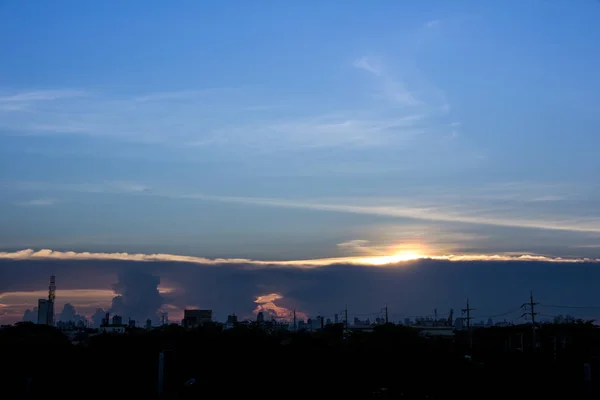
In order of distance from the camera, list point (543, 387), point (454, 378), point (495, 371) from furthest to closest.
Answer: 1. point (495, 371)
2. point (454, 378)
3. point (543, 387)

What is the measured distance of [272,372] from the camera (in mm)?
33812

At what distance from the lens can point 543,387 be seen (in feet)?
100

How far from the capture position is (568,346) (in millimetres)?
58781

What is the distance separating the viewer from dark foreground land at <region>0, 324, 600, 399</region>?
98.4ft

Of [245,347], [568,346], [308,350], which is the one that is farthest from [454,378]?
[568,346]

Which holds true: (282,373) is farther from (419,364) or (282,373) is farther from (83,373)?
(83,373)

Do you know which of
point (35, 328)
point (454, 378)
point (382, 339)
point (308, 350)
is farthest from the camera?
point (35, 328)

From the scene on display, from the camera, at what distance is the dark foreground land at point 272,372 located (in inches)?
1181

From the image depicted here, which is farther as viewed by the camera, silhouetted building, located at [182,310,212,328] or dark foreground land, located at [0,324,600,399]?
silhouetted building, located at [182,310,212,328]

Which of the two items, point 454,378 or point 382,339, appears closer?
point 454,378

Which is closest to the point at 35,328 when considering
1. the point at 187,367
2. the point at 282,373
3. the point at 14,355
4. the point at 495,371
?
the point at 14,355

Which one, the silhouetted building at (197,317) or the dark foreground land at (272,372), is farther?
the silhouetted building at (197,317)

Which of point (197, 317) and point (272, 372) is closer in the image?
point (272, 372)

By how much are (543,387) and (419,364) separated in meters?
7.00
